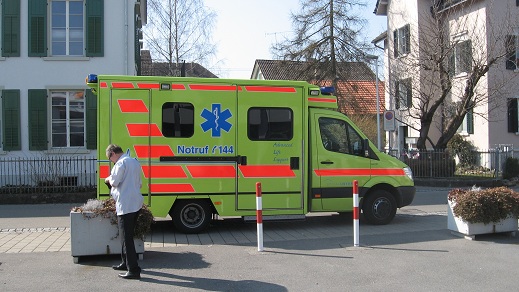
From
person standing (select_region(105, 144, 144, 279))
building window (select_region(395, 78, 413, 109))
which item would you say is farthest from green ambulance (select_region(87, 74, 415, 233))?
Answer: building window (select_region(395, 78, 413, 109))

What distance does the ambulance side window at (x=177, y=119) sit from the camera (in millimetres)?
8797

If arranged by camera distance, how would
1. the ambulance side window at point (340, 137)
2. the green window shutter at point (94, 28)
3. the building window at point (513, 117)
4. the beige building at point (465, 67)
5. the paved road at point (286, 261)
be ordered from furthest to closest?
the building window at point (513, 117) → the beige building at point (465, 67) → the green window shutter at point (94, 28) → the ambulance side window at point (340, 137) → the paved road at point (286, 261)

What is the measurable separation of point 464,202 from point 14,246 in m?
7.65

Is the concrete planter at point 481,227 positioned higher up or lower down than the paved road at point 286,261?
higher up

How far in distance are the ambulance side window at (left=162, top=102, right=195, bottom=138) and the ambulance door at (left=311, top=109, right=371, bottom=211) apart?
2.36 meters

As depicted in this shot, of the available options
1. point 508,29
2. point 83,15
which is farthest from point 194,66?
point 508,29

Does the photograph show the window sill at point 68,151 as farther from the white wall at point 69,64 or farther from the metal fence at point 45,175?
the metal fence at point 45,175

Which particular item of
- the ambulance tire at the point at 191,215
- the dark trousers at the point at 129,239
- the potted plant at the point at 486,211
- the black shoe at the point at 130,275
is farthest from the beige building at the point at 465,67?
the black shoe at the point at 130,275

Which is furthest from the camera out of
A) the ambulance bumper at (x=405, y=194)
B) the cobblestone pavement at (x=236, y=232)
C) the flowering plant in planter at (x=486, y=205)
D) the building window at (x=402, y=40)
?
the building window at (x=402, y=40)

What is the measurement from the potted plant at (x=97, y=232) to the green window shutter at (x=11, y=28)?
12079mm

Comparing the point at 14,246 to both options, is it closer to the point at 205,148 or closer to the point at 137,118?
the point at 137,118

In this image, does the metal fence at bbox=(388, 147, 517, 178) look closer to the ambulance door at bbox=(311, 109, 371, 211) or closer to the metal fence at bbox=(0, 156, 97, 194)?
the ambulance door at bbox=(311, 109, 371, 211)

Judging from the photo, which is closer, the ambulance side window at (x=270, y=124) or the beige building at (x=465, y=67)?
the ambulance side window at (x=270, y=124)

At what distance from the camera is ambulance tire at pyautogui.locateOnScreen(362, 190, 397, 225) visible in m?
9.82
